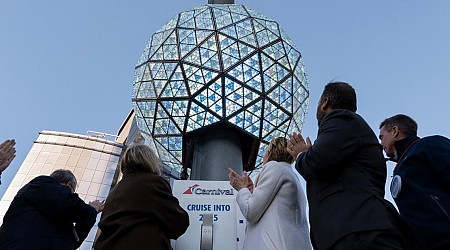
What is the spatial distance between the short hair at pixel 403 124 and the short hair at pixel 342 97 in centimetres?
73

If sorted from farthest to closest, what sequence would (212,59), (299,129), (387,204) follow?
1. (299,129)
2. (212,59)
3. (387,204)

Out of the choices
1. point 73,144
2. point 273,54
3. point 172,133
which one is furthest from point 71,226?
point 73,144

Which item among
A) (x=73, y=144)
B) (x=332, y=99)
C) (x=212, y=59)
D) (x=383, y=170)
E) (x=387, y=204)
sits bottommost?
(x=387, y=204)

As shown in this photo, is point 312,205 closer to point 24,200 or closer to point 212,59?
point 24,200

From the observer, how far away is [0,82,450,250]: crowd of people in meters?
1.76

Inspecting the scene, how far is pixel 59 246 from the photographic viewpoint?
285 centimetres

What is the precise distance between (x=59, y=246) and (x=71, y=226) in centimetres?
21

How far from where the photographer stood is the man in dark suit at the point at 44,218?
2.78 metres

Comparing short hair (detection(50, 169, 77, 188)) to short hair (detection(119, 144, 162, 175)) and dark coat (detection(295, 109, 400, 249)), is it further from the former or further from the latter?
dark coat (detection(295, 109, 400, 249))

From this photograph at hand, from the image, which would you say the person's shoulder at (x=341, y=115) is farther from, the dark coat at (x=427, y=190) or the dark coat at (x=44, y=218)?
the dark coat at (x=44, y=218)

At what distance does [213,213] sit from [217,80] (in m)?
1.57

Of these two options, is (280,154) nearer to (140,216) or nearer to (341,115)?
(341,115)

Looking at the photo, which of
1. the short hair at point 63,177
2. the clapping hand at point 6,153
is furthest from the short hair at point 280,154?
the clapping hand at point 6,153

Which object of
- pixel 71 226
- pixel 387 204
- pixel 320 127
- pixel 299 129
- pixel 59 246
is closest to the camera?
pixel 387 204
